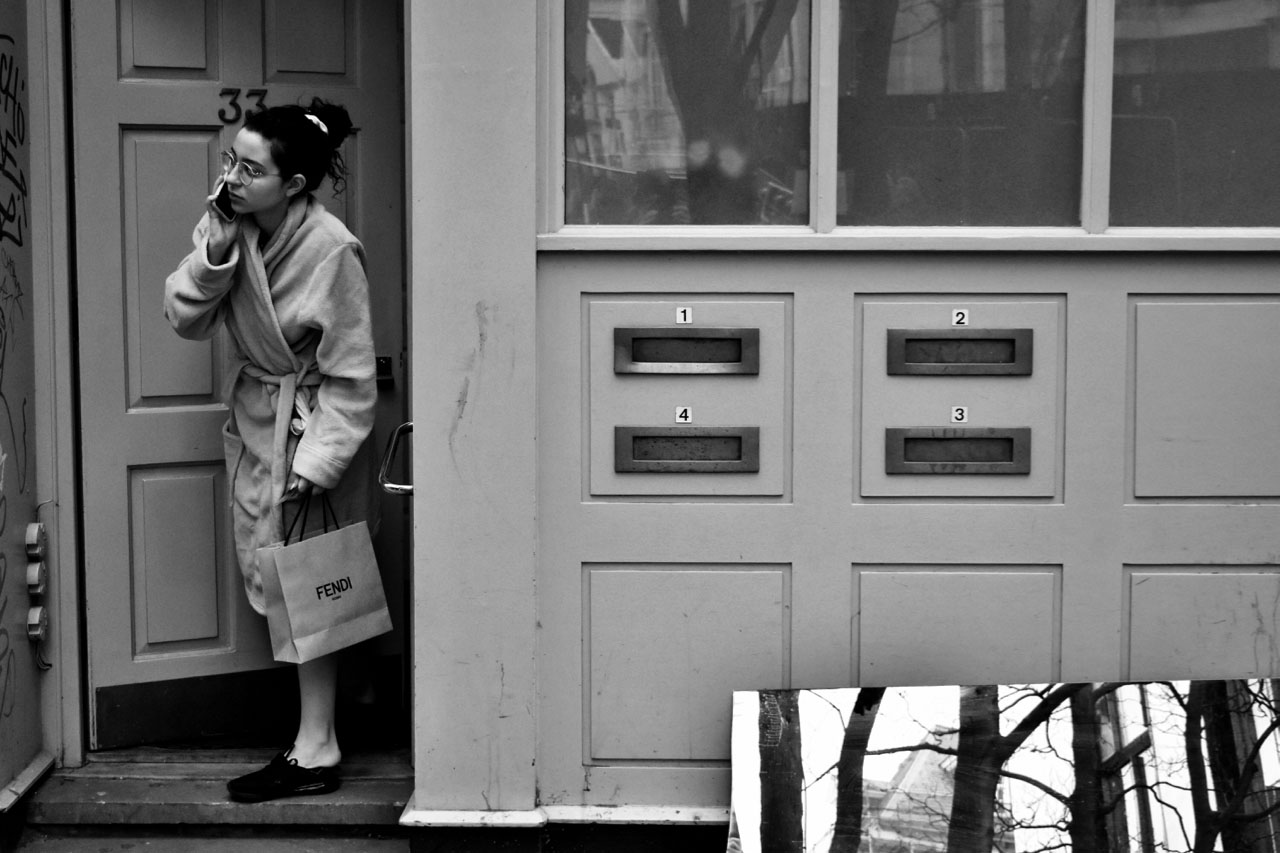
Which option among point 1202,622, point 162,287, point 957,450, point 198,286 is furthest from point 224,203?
point 1202,622

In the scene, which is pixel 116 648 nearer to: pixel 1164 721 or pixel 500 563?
pixel 500 563

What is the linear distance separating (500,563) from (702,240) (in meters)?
0.99

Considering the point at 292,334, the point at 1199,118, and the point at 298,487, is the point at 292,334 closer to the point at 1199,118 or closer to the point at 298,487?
the point at 298,487

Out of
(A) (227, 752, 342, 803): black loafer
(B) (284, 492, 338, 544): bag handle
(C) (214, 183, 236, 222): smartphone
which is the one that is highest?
(C) (214, 183, 236, 222): smartphone

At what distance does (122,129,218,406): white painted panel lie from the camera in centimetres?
415

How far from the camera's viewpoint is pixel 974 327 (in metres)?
3.61

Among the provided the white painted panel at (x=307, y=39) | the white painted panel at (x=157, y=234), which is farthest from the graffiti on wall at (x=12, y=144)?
the white painted panel at (x=307, y=39)

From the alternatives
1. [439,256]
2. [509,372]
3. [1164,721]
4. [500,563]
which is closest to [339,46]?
[439,256]

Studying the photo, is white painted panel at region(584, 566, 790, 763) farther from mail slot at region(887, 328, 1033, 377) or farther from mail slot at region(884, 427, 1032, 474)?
mail slot at region(887, 328, 1033, 377)

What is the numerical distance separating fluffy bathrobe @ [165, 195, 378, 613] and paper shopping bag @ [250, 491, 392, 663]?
0.12 m

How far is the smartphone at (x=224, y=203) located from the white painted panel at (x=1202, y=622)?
2.56 m

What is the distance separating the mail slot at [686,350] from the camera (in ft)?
11.9

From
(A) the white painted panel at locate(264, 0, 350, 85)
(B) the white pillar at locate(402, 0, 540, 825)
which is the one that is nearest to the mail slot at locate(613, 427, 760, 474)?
(B) the white pillar at locate(402, 0, 540, 825)

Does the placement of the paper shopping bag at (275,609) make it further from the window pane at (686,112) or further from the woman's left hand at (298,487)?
the window pane at (686,112)
